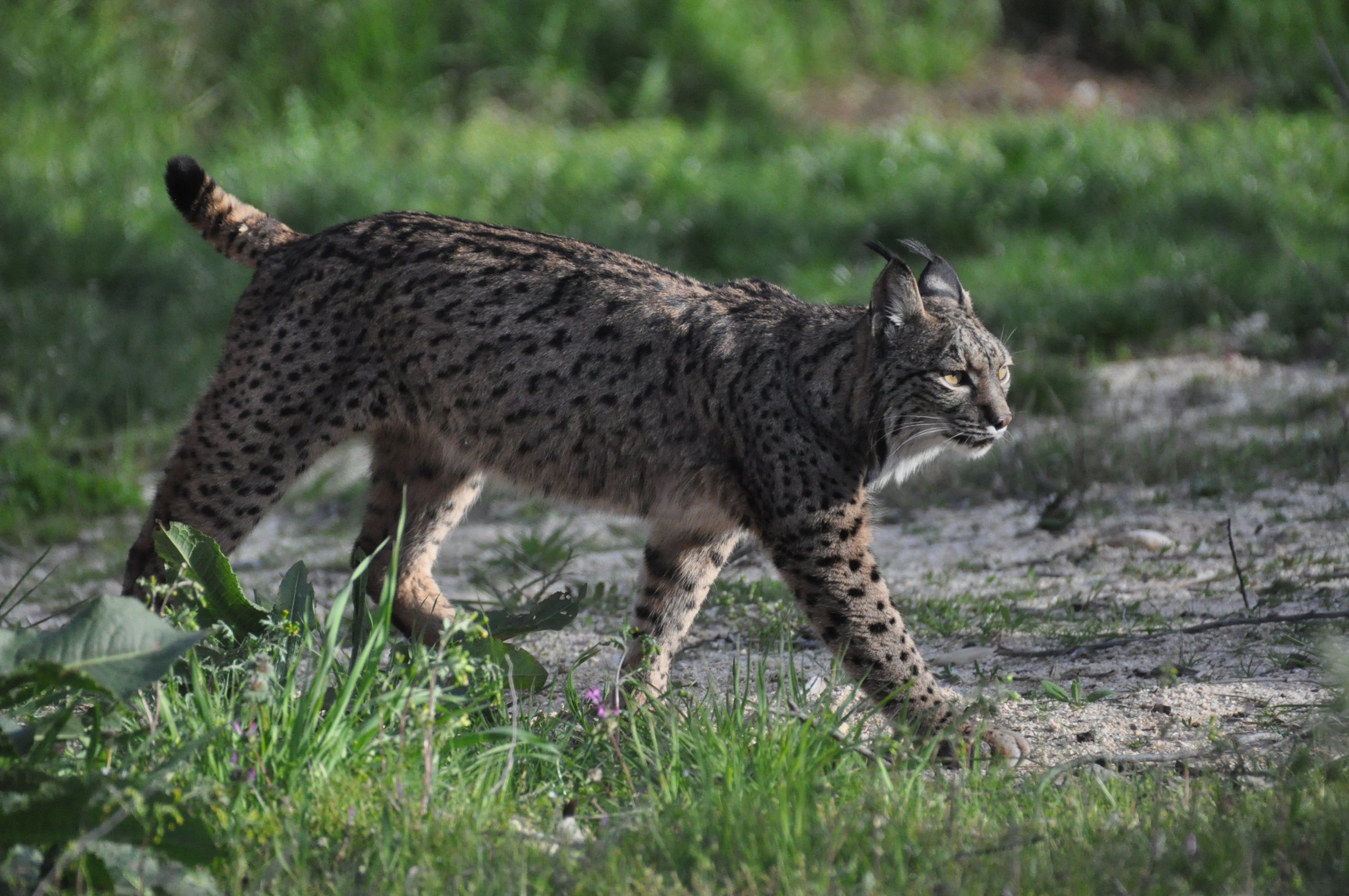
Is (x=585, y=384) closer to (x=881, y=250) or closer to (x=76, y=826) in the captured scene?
(x=881, y=250)

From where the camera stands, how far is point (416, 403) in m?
4.31

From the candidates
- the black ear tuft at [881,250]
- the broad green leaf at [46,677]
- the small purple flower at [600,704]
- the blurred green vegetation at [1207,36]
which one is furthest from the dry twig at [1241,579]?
the blurred green vegetation at [1207,36]

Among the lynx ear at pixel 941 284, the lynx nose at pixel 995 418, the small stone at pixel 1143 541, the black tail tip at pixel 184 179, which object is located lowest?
the small stone at pixel 1143 541

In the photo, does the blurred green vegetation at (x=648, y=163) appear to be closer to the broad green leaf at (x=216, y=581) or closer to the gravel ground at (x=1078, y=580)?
the gravel ground at (x=1078, y=580)

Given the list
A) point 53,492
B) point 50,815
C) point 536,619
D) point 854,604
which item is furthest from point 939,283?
point 53,492

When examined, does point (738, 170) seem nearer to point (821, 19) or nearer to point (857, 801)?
point (821, 19)

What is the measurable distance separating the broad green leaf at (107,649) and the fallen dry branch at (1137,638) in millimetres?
2320

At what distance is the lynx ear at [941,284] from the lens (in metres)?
4.25

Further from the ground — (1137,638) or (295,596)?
(295,596)

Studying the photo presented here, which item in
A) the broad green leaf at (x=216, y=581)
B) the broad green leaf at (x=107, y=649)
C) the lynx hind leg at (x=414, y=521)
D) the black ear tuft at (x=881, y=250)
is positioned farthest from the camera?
the lynx hind leg at (x=414, y=521)

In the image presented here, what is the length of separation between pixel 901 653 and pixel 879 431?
0.66 m

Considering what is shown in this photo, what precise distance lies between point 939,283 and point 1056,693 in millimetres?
1313

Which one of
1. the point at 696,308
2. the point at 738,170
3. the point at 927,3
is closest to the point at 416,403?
the point at 696,308

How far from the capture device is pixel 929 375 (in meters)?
3.96
